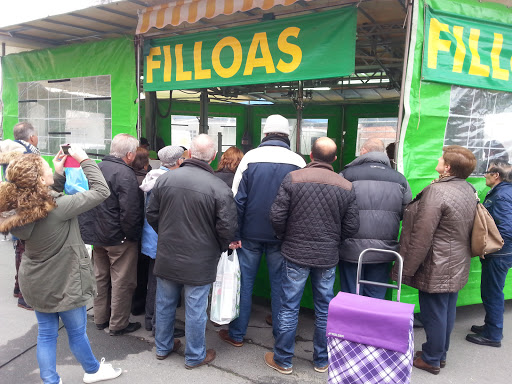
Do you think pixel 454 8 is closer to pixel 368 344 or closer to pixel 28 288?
pixel 368 344

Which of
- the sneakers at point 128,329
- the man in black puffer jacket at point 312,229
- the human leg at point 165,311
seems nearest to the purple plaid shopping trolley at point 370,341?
the man in black puffer jacket at point 312,229

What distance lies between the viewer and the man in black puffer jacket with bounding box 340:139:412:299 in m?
3.12

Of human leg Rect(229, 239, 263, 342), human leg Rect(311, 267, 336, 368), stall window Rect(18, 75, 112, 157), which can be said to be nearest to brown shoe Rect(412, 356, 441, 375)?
human leg Rect(311, 267, 336, 368)

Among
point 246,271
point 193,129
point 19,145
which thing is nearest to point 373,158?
point 246,271

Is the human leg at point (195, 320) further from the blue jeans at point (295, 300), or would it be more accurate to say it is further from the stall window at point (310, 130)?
the stall window at point (310, 130)

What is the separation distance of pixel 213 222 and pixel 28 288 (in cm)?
128

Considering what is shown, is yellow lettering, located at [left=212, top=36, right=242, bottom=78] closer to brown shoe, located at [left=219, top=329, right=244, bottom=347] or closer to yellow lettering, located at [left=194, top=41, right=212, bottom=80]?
yellow lettering, located at [left=194, top=41, right=212, bottom=80]

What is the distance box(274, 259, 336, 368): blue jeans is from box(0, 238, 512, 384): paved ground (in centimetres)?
26

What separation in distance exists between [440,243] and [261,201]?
1.43 metres

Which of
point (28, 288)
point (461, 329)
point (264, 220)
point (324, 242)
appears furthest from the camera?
point (461, 329)

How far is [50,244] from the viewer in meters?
2.40

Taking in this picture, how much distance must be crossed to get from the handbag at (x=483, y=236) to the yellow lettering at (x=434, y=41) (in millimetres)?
1423

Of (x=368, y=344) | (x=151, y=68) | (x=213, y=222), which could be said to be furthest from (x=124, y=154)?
(x=368, y=344)

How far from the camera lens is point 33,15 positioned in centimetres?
463
